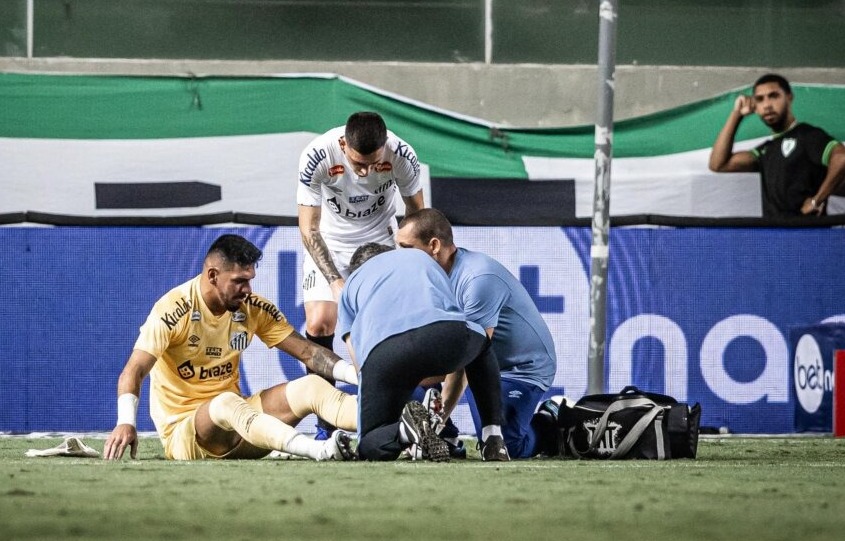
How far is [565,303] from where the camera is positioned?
1031 centimetres

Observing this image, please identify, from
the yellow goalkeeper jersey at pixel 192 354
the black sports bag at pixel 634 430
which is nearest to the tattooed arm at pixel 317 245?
the yellow goalkeeper jersey at pixel 192 354

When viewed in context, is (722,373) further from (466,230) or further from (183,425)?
(183,425)

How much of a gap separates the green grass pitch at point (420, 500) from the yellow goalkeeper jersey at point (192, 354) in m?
0.64

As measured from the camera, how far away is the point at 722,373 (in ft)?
33.7

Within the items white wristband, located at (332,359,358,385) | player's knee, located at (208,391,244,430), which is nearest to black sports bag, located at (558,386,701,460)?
white wristband, located at (332,359,358,385)

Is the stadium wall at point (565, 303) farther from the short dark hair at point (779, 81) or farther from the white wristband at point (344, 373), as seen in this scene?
the white wristband at point (344, 373)

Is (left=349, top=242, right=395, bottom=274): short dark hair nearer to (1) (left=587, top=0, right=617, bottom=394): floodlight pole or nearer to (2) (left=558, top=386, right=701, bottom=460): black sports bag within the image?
(2) (left=558, top=386, right=701, bottom=460): black sports bag

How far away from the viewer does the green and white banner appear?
11.5m

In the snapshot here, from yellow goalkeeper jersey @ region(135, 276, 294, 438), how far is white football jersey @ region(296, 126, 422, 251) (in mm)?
1342

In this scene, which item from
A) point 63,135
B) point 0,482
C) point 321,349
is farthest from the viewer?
point 63,135

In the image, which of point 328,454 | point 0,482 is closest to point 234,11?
point 328,454

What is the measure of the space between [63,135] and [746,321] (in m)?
5.40

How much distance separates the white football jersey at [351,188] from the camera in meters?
8.59

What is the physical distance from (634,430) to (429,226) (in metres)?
1.45
